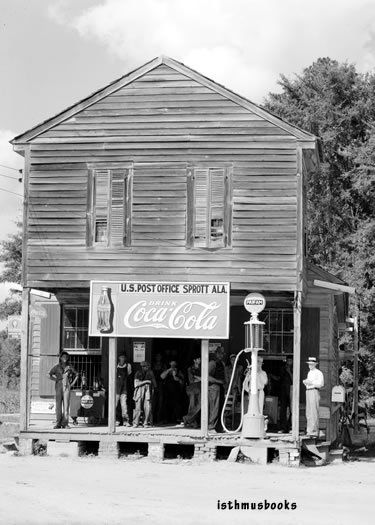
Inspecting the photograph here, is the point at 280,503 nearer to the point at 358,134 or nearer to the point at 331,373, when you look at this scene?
the point at 331,373

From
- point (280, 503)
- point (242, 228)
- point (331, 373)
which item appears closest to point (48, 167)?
point (242, 228)

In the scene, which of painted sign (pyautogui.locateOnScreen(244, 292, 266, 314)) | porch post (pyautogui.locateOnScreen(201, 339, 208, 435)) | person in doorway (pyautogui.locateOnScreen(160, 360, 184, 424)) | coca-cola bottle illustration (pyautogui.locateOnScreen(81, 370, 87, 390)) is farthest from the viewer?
coca-cola bottle illustration (pyautogui.locateOnScreen(81, 370, 87, 390))

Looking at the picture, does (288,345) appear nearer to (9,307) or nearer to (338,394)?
(338,394)

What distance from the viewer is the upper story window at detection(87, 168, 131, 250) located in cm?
2247

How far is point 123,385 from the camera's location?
916 inches

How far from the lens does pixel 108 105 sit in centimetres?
2278

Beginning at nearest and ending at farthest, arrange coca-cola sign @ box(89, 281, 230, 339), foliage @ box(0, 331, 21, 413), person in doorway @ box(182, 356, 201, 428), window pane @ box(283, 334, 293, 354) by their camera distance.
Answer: coca-cola sign @ box(89, 281, 230, 339) < person in doorway @ box(182, 356, 201, 428) < window pane @ box(283, 334, 293, 354) < foliage @ box(0, 331, 21, 413)

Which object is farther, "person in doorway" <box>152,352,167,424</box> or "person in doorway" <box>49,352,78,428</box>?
"person in doorway" <box>152,352,167,424</box>

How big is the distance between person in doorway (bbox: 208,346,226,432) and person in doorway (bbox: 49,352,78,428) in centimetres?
307

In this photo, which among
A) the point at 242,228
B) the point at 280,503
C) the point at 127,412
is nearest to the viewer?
the point at 280,503

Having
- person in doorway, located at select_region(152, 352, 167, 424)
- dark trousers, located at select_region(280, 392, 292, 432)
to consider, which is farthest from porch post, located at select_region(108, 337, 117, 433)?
dark trousers, located at select_region(280, 392, 292, 432)

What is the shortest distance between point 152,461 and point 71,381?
3.78m

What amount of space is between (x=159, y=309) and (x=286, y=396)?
12.4 ft

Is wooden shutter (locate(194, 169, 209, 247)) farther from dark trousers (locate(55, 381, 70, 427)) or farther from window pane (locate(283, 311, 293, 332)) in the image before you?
dark trousers (locate(55, 381, 70, 427))
